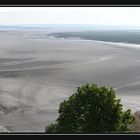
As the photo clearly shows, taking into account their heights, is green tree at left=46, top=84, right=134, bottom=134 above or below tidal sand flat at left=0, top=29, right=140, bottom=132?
below

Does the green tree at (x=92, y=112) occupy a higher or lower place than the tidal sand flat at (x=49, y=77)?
lower

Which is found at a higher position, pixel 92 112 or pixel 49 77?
pixel 49 77

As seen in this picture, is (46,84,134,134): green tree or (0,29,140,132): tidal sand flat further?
(0,29,140,132): tidal sand flat

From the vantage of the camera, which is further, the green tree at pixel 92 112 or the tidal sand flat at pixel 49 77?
the tidal sand flat at pixel 49 77

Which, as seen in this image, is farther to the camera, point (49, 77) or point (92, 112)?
point (49, 77)

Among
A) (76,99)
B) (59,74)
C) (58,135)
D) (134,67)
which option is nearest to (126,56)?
(134,67)
